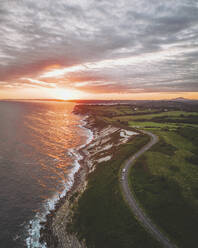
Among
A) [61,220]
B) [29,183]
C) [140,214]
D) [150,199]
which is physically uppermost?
[150,199]

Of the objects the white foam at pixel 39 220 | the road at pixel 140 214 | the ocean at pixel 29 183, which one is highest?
the road at pixel 140 214

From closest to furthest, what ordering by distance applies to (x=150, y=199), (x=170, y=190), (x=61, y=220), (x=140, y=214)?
(x=140, y=214) → (x=61, y=220) → (x=150, y=199) → (x=170, y=190)

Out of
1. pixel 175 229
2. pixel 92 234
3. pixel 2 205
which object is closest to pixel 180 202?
pixel 175 229

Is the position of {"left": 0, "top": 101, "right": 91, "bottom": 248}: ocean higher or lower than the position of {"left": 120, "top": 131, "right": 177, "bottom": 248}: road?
lower

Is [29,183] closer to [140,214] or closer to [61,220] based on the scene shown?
[61,220]

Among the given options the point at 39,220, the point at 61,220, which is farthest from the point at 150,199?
the point at 39,220

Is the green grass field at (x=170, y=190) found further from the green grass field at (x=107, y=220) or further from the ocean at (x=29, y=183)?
the ocean at (x=29, y=183)

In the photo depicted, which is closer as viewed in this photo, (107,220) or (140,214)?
(140,214)

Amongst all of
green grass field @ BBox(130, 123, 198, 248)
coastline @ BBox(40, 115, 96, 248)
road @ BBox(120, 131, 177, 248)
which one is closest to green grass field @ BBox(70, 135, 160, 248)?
road @ BBox(120, 131, 177, 248)

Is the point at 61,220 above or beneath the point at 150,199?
beneath

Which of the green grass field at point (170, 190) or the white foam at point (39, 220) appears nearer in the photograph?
the green grass field at point (170, 190)

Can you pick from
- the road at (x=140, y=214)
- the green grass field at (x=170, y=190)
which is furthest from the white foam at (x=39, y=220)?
the green grass field at (x=170, y=190)

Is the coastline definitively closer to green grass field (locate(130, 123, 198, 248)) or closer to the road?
the road
